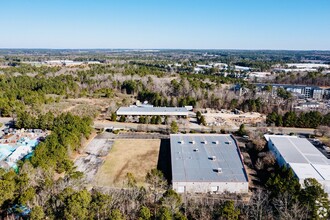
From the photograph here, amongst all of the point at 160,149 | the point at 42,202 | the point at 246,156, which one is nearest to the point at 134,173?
the point at 160,149

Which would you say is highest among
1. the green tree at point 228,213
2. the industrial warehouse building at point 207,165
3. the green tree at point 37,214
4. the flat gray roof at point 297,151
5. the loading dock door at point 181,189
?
the green tree at point 37,214

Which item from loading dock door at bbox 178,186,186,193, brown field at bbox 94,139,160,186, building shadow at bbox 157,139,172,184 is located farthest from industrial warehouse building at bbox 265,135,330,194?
brown field at bbox 94,139,160,186

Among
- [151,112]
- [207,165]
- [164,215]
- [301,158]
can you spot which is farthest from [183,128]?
[164,215]

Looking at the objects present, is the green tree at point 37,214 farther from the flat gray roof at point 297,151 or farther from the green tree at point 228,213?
the flat gray roof at point 297,151

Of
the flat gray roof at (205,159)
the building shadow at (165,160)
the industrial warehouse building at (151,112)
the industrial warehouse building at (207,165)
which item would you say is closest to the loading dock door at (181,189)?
the industrial warehouse building at (207,165)

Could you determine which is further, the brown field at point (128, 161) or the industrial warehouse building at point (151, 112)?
the industrial warehouse building at point (151, 112)

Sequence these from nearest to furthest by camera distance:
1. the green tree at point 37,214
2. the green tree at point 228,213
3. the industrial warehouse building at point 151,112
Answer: the green tree at point 37,214, the green tree at point 228,213, the industrial warehouse building at point 151,112
